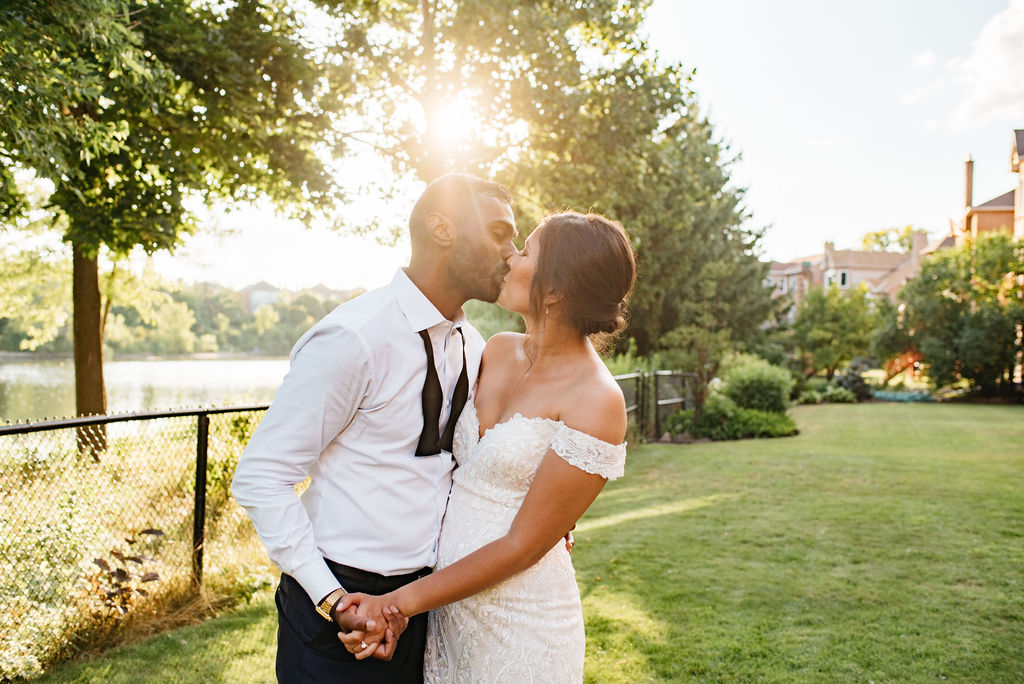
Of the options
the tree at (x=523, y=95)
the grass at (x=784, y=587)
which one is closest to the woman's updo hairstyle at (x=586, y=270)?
the grass at (x=784, y=587)

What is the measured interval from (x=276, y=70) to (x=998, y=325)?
3104cm

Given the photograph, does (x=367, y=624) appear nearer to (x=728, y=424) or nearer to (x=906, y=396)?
(x=728, y=424)

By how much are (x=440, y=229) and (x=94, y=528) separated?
3.62 meters

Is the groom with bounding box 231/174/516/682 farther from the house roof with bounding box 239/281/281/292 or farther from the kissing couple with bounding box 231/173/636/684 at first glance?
the house roof with bounding box 239/281/281/292

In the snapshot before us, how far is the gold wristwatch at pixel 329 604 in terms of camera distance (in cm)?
195

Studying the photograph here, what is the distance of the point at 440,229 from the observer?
2.28 metres

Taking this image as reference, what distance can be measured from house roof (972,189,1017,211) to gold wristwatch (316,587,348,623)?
48.1 metres

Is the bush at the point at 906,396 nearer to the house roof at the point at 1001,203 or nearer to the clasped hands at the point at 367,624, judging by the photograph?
the house roof at the point at 1001,203

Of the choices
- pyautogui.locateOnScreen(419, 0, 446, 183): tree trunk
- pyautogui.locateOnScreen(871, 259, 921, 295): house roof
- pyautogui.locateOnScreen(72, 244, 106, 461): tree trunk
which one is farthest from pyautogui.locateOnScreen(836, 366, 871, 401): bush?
pyautogui.locateOnScreen(871, 259, 921, 295): house roof

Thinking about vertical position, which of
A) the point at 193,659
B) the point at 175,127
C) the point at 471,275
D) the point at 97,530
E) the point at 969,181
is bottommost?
the point at 193,659

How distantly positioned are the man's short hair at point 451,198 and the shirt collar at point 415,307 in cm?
22

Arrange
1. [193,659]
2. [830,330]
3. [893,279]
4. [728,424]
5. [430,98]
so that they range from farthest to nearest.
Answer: [893,279] < [830,330] < [728,424] < [430,98] < [193,659]

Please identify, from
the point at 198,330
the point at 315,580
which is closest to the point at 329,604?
the point at 315,580

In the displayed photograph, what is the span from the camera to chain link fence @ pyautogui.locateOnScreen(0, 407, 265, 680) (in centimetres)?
384
